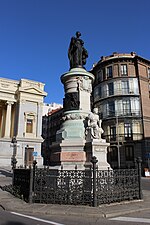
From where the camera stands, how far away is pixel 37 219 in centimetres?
563

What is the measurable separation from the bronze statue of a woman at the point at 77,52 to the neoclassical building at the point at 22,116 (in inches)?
1218

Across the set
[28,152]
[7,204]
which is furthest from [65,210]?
[28,152]

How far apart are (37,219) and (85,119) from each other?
18.6ft

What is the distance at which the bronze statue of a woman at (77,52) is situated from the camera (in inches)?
492

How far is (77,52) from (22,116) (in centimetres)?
3400

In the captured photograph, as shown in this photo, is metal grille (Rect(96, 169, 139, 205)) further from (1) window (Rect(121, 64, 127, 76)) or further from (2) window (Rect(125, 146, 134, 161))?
(1) window (Rect(121, 64, 127, 76))

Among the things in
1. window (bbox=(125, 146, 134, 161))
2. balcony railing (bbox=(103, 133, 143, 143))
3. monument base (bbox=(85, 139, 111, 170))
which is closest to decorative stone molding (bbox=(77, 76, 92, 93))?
monument base (bbox=(85, 139, 111, 170))

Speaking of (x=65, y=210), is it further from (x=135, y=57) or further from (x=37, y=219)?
(x=135, y=57)

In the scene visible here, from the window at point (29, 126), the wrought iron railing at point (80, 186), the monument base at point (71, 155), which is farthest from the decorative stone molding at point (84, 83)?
the window at point (29, 126)

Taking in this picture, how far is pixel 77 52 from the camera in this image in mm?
12484

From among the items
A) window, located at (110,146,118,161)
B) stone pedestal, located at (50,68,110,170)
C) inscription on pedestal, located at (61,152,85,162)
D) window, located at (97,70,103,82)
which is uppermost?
window, located at (97,70,103,82)

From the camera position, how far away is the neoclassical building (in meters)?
41.6

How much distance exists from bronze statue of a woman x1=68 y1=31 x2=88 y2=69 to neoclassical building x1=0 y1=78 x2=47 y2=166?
30.9 meters

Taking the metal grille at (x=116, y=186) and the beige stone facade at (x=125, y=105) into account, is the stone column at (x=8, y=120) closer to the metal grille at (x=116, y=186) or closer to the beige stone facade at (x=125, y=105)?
the beige stone facade at (x=125, y=105)
